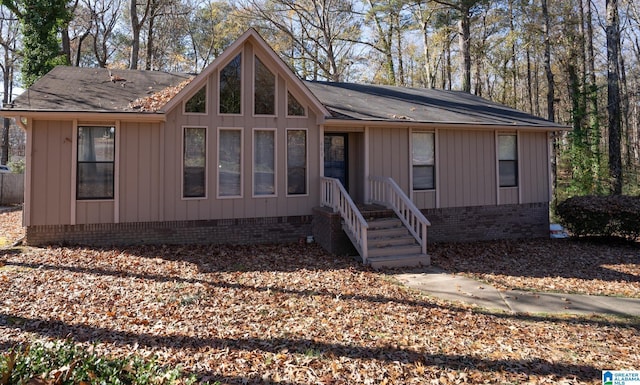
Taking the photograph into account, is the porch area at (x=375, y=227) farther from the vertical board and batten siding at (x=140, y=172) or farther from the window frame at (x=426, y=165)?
the vertical board and batten siding at (x=140, y=172)

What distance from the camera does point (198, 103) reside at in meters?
9.25

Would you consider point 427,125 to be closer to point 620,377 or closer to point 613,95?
point 620,377

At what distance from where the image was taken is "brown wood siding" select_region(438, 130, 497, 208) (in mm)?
11242

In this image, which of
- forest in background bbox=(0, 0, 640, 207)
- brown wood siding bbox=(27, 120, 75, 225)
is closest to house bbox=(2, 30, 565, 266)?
brown wood siding bbox=(27, 120, 75, 225)

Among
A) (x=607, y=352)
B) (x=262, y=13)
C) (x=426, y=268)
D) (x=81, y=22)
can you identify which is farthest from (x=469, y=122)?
(x=81, y=22)

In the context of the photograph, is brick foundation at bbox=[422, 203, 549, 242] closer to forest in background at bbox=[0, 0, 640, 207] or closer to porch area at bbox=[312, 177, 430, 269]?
porch area at bbox=[312, 177, 430, 269]

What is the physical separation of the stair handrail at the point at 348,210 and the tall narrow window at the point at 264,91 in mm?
2283

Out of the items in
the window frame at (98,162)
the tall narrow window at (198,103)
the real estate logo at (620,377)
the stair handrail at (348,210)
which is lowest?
the real estate logo at (620,377)

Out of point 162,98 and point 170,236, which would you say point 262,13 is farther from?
point 170,236

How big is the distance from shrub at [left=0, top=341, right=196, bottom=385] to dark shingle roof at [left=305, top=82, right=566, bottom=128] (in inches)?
300

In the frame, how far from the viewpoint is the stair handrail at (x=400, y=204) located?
862 cm

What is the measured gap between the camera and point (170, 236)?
920 cm

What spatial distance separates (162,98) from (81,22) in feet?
55.8

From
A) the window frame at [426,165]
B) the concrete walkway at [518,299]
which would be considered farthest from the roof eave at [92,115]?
the window frame at [426,165]
